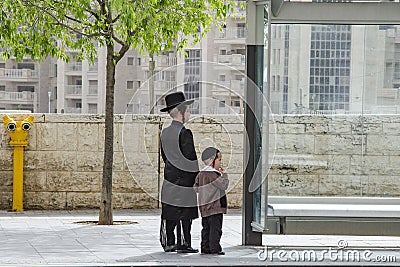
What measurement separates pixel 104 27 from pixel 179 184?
11.3 ft

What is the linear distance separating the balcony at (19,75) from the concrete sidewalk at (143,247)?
100.0 ft

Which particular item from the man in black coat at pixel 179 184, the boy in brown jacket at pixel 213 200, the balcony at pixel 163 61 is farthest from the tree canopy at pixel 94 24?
the balcony at pixel 163 61

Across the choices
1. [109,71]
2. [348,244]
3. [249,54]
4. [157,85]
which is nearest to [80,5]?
[109,71]

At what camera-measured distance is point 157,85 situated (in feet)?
107

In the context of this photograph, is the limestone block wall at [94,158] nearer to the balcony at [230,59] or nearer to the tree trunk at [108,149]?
the tree trunk at [108,149]

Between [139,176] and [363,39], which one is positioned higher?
[363,39]

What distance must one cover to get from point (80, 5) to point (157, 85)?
19.8m

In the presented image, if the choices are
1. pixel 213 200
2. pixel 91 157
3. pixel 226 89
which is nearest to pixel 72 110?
pixel 91 157

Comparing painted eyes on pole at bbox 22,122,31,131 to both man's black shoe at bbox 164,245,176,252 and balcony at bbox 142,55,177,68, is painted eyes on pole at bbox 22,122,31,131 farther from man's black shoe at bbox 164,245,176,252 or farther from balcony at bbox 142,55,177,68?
balcony at bbox 142,55,177,68

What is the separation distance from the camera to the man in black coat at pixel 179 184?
407 inches

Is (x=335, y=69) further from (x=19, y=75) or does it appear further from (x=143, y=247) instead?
(x=19, y=75)

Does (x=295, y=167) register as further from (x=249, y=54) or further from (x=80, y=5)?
(x=80, y=5)

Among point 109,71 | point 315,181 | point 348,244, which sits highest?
point 109,71

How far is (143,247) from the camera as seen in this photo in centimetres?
1085
